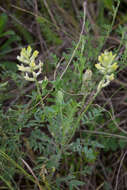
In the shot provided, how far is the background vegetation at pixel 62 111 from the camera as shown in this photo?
1.43 metres

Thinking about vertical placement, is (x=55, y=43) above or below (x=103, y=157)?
above

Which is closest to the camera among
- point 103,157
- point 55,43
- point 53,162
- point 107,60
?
point 107,60

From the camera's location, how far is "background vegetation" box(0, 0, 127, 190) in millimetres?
1434

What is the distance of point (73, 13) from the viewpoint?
292 cm

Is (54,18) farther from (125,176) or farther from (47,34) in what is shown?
(125,176)

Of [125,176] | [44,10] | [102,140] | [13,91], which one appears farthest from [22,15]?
[125,176]

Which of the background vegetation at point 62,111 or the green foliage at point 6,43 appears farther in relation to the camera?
the green foliage at point 6,43

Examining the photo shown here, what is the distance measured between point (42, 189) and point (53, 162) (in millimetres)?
195

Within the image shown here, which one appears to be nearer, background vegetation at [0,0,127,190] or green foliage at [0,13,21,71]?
background vegetation at [0,0,127,190]

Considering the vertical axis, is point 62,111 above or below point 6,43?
below

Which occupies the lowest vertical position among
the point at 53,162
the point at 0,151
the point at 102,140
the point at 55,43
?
the point at 102,140

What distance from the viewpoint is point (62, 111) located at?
1404 millimetres

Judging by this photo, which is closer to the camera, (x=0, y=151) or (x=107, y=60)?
(x=107, y=60)

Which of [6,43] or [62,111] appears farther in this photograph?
[6,43]
